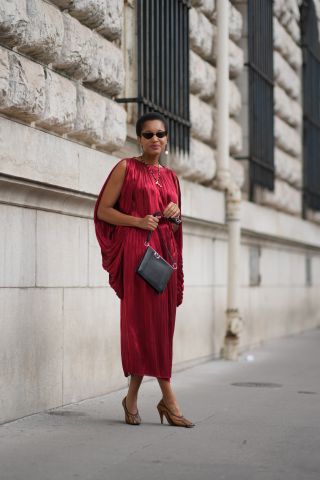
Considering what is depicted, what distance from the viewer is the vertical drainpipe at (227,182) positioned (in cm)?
1210

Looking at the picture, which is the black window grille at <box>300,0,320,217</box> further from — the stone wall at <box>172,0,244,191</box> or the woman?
the woman

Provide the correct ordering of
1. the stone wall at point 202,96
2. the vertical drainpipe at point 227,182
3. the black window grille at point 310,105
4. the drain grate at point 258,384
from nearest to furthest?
1. the drain grate at point 258,384
2. the stone wall at point 202,96
3. the vertical drainpipe at point 227,182
4. the black window grille at point 310,105

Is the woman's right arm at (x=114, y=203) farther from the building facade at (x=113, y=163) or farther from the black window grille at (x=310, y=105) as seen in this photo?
the black window grille at (x=310, y=105)

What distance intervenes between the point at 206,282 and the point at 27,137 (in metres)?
4.88

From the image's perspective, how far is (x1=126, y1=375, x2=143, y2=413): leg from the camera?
690 centimetres

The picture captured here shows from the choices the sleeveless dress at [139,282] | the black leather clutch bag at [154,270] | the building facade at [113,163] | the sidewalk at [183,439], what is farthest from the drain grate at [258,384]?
the black leather clutch bag at [154,270]

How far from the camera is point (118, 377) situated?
28.8ft

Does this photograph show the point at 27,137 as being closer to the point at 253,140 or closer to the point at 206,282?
the point at 206,282

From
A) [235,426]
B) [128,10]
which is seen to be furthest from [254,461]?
[128,10]

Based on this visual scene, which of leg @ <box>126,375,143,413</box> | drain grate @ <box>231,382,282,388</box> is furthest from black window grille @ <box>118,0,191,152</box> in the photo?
leg @ <box>126,375,143,413</box>

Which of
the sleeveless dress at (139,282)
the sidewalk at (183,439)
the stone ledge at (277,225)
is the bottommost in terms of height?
the sidewalk at (183,439)

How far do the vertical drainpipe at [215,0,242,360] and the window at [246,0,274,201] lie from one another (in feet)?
5.36

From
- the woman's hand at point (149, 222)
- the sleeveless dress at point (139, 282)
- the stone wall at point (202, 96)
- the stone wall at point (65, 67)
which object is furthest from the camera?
the stone wall at point (202, 96)

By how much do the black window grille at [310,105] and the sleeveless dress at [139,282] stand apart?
443 inches
